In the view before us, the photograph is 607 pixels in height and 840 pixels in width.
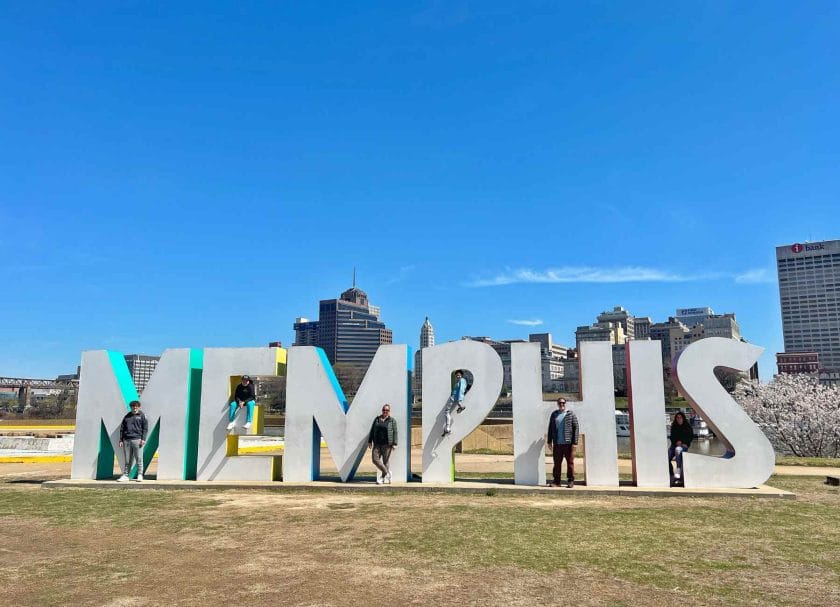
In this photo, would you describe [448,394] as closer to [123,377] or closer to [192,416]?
[192,416]

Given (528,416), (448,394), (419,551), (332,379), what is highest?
(332,379)

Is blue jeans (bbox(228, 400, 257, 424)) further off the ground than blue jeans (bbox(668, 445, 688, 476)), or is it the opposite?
blue jeans (bbox(228, 400, 257, 424))

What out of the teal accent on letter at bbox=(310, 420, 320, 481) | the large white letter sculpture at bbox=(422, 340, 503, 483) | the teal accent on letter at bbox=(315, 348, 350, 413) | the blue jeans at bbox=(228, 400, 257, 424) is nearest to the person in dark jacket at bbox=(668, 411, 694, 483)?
the large white letter sculpture at bbox=(422, 340, 503, 483)

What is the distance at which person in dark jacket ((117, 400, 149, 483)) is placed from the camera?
13.5 meters

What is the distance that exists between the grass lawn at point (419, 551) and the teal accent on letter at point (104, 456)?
277 centimetres

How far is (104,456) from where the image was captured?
1416 cm

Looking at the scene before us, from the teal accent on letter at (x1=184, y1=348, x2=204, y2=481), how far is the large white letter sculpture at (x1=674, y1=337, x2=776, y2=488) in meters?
11.0

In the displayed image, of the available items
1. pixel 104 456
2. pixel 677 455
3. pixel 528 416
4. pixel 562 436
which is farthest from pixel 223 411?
pixel 677 455

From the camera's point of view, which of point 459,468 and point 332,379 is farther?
point 459,468

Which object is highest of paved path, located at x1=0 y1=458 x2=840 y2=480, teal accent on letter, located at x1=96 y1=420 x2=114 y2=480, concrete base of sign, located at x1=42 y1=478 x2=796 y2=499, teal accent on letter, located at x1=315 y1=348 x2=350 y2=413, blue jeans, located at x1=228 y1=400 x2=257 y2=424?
teal accent on letter, located at x1=315 y1=348 x2=350 y2=413

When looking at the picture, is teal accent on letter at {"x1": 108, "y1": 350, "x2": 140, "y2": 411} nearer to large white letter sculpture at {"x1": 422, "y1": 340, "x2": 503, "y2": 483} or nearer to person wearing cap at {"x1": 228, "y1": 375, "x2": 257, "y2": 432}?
person wearing cap at {"x1": 228, "y1": 375, "x2": 257, "y2": 432}

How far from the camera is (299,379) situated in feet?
45.4

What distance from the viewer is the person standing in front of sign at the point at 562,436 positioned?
12562 mm

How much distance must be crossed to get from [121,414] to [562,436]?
10073 mm
